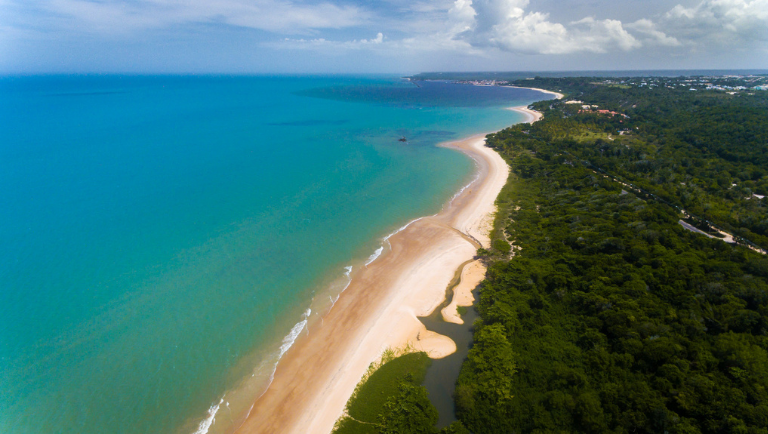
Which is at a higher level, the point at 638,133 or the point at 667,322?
the point at 638,133

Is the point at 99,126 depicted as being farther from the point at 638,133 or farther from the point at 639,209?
the point at 638,133

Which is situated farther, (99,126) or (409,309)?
(99,126)

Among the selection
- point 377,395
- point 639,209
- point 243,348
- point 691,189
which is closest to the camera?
point 377,395

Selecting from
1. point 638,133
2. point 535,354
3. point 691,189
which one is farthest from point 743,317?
point 638,133

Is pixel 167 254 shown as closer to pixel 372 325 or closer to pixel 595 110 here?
pixel 372 325

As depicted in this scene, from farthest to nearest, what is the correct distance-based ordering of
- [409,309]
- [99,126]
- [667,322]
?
[99,126]
[409,309]
[667,322]

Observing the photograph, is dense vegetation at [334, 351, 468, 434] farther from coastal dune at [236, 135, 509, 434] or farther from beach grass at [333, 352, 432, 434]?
coastal dune at [236, 135, 509, 434]

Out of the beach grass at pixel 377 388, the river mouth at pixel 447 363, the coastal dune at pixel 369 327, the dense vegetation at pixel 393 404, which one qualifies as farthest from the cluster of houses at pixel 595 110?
the dense vegetation at pixel 393 404
